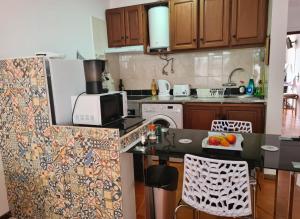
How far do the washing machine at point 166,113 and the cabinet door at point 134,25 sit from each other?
108 cm

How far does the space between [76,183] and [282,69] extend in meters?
2.43

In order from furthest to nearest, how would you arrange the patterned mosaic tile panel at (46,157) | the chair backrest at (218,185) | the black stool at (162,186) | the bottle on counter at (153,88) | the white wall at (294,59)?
the white wall at (294,59) → the bottle on counter at (153,88) → the black stool at (162,186) → the patterned mosaic tile panel at (46,157) → the chair backrest at (218,185)

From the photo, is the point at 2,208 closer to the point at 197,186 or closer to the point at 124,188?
A: the point at 124,188

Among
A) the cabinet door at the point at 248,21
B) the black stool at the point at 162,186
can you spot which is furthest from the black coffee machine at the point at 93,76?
the cabinet door at the point at 248,21

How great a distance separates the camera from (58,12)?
2799 millimetres

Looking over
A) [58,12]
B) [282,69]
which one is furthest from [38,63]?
[282,69]

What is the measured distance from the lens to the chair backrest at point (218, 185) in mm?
1289

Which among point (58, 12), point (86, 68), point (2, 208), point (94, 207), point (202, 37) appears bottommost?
point (2, 208)

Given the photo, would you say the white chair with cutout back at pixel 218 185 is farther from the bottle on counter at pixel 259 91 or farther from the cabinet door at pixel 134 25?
the cabinet door at pixel 134 25

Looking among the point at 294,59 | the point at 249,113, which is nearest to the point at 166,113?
the point at 249,113

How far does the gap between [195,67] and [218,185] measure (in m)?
2.57

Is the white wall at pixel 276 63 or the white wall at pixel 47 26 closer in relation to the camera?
the white wall at pixel 47 26

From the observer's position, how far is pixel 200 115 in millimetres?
3100

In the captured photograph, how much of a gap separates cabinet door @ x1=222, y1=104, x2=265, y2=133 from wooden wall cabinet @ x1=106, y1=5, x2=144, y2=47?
1.69 meters
